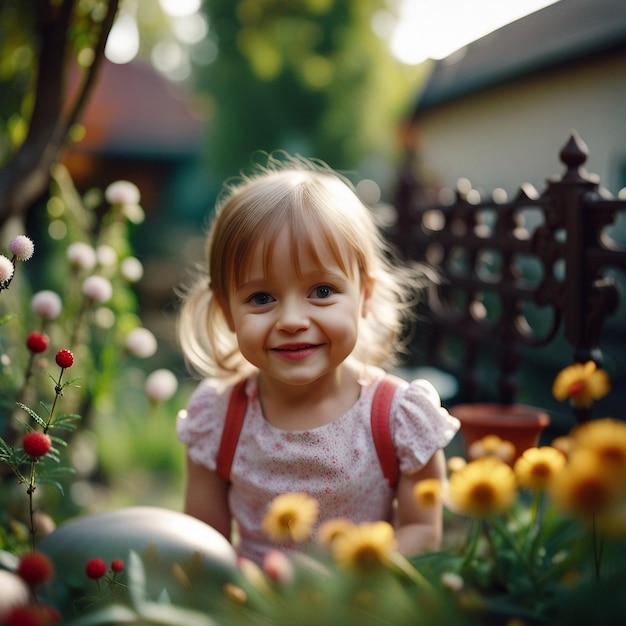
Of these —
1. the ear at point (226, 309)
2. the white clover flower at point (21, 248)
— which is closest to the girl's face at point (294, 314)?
the ear at point (226, 309)

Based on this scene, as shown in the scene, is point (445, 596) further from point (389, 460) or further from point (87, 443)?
point (87, 443)

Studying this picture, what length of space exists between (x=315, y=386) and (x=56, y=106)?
137 cm

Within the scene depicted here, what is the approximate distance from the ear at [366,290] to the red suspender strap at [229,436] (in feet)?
1.32

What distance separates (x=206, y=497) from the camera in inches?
76.1

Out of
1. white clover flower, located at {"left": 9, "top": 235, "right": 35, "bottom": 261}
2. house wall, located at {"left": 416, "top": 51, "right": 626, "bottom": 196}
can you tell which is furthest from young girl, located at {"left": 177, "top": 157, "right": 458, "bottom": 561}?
house wall, located at {"left": 416, "top": 51, "right": 626, "bottom": 196}

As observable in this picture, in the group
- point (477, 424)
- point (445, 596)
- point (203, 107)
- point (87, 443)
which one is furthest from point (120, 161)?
point (445, 596)

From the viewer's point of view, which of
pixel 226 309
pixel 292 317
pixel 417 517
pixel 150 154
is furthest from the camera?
pixel 150 154

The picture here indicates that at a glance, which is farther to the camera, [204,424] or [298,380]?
[204,424]

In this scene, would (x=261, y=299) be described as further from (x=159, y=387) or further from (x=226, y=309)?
(x=159, y=387)

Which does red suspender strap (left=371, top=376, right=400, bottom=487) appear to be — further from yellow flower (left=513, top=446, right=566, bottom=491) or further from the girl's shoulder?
yellow flower (left=513, top=446, right=566, bottom=491)

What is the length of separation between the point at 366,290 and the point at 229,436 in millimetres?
525

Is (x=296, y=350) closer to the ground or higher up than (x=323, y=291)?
closer to the ground

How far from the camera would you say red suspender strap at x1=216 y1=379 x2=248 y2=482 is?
6.19 feet

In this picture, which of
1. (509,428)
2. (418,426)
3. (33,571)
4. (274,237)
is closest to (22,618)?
(33,571)
